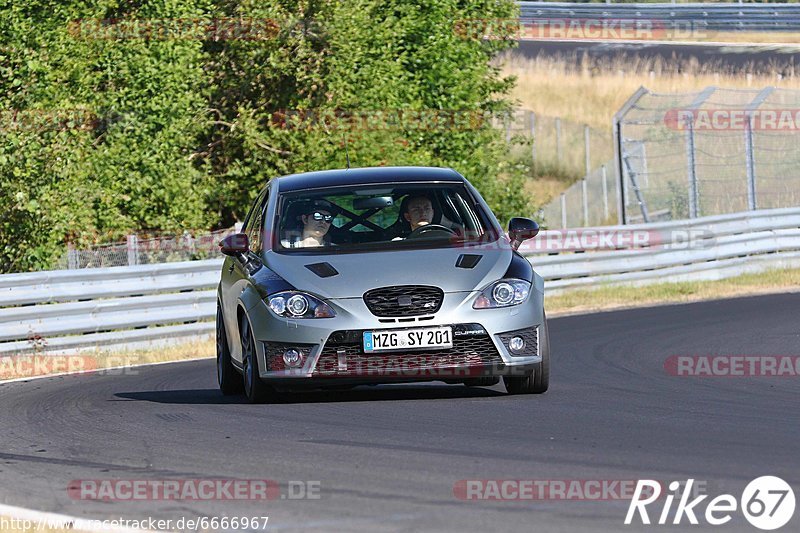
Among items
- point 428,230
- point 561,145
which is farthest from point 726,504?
point 561,145

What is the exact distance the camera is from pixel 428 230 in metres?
10.6

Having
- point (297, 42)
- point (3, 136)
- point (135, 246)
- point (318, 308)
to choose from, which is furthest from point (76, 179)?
point (318, 308)

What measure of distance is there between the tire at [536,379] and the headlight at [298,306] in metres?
1.38

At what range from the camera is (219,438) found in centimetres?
855

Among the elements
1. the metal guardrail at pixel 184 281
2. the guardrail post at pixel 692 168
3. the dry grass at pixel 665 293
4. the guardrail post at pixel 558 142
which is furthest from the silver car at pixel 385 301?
the guardrail post at pixel 558 142

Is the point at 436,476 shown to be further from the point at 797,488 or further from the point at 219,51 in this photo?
the point at 219,51

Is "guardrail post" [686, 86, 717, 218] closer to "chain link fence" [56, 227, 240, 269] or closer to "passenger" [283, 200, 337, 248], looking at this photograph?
"chain link fence" [56, 227, 240, 269]

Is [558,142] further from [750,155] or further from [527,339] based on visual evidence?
[527,339]

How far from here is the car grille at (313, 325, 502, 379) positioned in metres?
9.52

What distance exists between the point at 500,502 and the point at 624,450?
143cm

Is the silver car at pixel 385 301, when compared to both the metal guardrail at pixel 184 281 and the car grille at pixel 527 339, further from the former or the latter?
the metal guardrail at pixel 184 281

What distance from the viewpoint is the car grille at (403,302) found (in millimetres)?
9508

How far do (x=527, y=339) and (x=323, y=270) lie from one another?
1324 millimetres

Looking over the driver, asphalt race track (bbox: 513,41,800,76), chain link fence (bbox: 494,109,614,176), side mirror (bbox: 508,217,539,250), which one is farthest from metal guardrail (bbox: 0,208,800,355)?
asphalt race track (bbox: 513,41,800,76)
